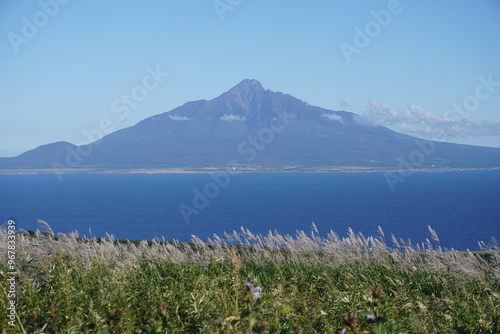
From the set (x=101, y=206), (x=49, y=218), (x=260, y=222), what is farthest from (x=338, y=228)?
(x=101, y=206)

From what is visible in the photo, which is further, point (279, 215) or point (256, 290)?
point (279, 215)

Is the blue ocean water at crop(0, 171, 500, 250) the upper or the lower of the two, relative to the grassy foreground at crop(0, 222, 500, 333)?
lower

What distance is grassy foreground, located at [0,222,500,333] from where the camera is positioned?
530 cm

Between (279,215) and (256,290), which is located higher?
(256,290)

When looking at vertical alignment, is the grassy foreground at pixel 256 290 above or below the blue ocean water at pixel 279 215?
above

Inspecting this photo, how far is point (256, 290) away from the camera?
4.57 metres

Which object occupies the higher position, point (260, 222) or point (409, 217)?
point (260, 222)

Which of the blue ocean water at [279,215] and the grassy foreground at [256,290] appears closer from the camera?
the grassy foreground at [256,290]

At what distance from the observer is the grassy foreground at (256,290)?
5.30m

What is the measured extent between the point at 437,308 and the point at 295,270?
10.2 ft

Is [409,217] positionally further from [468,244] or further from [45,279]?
[45,279]

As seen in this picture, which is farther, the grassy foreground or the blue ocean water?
the blue ocean water

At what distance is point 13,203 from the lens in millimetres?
145375

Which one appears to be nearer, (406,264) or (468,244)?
(406,264)
